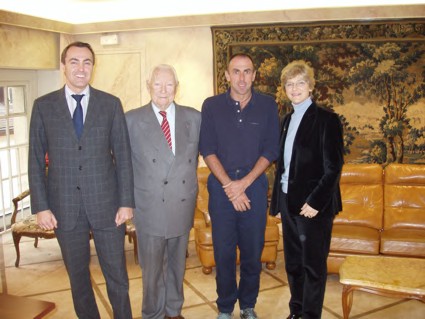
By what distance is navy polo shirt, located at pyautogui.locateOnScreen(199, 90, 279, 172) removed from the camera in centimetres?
265

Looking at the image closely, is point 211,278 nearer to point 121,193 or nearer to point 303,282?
point 303,282

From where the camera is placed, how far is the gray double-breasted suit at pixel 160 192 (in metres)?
2.51

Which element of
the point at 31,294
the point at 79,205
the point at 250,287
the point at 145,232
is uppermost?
the point at 79,205

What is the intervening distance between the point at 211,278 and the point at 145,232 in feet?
4.45

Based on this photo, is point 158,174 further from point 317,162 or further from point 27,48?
point 27,48

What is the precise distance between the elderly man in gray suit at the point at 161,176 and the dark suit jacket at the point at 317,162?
62 centimetres

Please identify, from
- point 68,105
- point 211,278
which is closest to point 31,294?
point 211,278

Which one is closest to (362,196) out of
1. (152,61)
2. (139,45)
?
(152,61)

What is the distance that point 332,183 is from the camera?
2.39 metres

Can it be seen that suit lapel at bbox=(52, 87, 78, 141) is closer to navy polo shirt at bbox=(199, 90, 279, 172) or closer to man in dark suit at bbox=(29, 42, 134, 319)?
man in dark suit at bbox=(29, 42, 134, 319)

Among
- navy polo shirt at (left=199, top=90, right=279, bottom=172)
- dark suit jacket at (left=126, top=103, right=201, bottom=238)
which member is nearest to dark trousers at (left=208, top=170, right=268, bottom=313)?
navy polo shirt at (left=199, top=90, right=279, bottom=172)

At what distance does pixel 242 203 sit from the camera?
8.59ft

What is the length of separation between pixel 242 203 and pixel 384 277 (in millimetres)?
967

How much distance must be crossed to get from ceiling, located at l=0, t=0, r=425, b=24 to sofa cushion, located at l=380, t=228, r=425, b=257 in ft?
8.03
